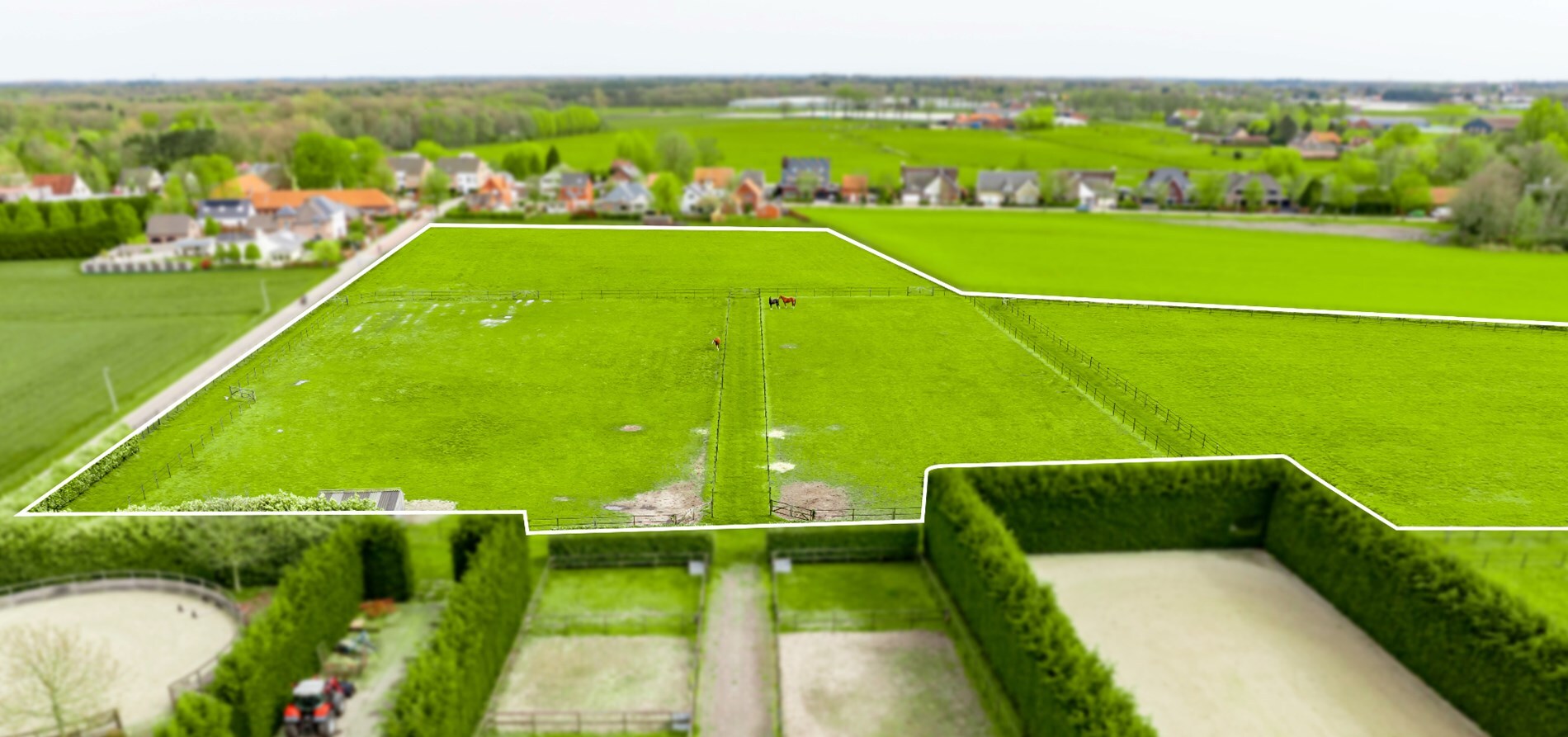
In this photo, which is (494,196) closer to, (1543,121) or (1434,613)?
(1434,613)

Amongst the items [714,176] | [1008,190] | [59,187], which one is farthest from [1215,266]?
[59,187]

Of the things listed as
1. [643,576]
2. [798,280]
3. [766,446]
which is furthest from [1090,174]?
[643,576]

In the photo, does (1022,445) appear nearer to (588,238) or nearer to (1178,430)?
(1178,430)

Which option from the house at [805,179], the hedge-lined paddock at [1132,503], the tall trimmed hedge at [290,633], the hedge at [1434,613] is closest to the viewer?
the tall trimmed hedge at [290,633]

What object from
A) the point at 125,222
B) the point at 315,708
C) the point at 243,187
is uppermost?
the point at 243,187

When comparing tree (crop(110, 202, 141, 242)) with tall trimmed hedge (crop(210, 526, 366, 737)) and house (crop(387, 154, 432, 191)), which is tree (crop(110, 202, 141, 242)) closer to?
house (crop(387, 154, 432, 191))

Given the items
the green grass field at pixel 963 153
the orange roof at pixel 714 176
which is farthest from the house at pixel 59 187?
the orange roof at pixel 714 176

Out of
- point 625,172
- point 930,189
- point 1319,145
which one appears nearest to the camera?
point 930,189

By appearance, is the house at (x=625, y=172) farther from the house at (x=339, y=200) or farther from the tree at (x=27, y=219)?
the tree at (x=27, y=219)
